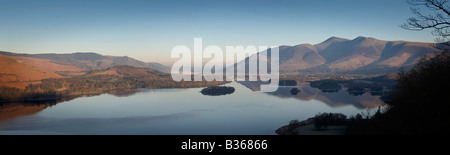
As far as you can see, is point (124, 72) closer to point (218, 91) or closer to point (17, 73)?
point (17, 73)

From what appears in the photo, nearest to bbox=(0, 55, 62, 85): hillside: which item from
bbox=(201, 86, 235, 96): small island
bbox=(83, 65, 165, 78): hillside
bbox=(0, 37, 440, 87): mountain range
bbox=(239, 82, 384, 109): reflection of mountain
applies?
bbox=(0, 37, 440, 87): mountain range

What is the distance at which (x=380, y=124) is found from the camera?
9992mm

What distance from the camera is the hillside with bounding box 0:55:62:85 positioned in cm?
5712

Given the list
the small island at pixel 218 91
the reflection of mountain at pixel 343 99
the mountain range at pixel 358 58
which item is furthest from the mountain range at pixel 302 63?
the reflection of mountain at pixel 343 99

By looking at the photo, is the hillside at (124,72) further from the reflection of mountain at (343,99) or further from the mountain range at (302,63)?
the reflection of mountain at (343,99)

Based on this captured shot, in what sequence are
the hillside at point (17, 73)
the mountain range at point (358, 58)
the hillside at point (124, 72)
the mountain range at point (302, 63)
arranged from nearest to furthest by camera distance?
the hillside at point (17, 73) → the mountain range at point (302, 63) → the hillside at point (124, 72) → the mountain range at point (358, 58)

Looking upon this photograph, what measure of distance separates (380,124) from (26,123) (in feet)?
97.5

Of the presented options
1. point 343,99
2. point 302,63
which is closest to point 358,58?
point 302,63

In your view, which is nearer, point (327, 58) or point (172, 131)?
point (172, 131)

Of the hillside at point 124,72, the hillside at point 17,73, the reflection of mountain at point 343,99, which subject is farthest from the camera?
the hillside at point 124,72

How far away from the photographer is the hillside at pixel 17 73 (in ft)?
187
